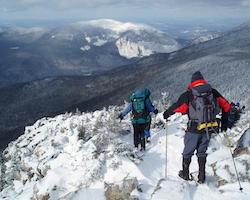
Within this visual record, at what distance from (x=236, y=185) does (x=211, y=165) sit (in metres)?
1.58

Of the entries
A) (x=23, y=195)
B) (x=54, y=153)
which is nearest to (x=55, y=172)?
(x=23, y=195)

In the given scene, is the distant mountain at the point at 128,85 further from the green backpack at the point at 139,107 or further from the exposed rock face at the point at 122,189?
the exposed rock face at the point at 122,189

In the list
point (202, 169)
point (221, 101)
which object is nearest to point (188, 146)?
point (202, 169)

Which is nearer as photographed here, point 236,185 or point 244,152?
point 236,185

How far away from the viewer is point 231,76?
5391cm

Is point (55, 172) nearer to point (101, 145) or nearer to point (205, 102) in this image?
point (101, 145)

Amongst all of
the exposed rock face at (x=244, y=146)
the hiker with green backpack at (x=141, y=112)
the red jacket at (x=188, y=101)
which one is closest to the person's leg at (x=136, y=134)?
the hiker with green backpack at (x=141, y=112)

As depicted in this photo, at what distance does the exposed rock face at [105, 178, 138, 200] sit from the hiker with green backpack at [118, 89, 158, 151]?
3.63 meters

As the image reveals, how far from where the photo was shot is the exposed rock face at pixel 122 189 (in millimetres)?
9584

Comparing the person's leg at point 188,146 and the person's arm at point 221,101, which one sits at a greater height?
the person's arm at point 221,101

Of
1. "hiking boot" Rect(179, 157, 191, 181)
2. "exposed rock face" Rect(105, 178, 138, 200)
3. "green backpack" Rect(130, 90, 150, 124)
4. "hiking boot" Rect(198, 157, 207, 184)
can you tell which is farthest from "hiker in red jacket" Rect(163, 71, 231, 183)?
"green backpack" Rect(130, 90, 150, 124)

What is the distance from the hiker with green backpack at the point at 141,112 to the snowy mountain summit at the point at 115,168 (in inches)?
18.7

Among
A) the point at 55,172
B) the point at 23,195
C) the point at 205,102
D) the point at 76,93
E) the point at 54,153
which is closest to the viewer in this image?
the point at 205,102

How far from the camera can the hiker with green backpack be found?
1302 cm
